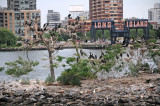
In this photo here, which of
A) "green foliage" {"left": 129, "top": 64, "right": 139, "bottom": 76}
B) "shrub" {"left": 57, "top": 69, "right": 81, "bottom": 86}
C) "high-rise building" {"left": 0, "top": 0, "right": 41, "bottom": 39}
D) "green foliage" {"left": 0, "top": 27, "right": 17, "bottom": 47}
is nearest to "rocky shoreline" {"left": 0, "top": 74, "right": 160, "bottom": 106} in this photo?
"shrub" {"left": 57, "top": 69, "right": 81, "bottom": 86}

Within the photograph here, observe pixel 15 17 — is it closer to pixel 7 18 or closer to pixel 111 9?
pixel 7 18

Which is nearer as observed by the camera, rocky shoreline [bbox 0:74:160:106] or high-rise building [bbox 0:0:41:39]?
rocky shoreline [bbox 0:74:160:106]

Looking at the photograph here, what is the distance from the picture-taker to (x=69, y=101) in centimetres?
2234

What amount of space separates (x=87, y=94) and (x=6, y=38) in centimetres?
9948

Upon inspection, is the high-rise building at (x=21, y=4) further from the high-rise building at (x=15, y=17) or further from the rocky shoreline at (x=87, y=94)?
the rocky shoreline at (x=87, y=94)

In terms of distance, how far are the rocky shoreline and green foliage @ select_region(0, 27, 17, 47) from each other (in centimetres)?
9378

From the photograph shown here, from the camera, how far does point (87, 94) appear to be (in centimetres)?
2336

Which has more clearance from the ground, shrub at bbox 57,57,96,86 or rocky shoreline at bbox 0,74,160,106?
shrub at bbox 57,57,96,86

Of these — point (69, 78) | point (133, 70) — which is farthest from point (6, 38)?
point (69, 78)

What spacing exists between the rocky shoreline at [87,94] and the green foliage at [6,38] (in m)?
93.8

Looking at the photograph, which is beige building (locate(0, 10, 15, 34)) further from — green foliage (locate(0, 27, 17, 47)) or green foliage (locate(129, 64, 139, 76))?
green foliage (locate(129, 64, 139, 76))

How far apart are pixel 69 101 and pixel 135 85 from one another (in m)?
5.38

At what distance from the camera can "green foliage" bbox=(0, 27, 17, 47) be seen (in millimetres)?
118125

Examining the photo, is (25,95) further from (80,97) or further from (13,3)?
(13,3)
